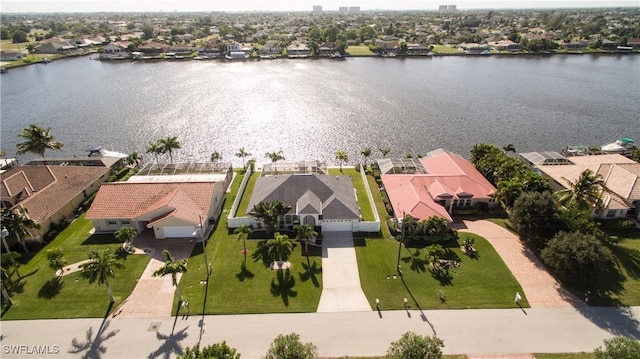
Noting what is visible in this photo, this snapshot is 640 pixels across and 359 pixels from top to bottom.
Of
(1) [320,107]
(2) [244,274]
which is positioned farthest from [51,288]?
(1) [320,107]

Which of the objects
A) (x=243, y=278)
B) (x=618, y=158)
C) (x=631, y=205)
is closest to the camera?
(x=243, y=278)

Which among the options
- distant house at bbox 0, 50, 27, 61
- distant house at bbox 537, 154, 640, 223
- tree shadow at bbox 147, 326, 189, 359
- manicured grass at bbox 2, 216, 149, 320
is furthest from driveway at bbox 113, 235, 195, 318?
distant house at bbox 0, 50, 27, 61

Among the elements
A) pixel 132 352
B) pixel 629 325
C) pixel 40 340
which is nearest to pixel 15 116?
pixel 40 340

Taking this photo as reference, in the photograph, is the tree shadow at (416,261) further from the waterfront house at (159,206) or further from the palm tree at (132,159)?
the palm tree at (132,159)

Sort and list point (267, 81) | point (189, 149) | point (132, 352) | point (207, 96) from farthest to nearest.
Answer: point (267, 81), point (207, 96), point (189, 149), point (132, 352)

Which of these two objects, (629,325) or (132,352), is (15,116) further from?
(629,325)

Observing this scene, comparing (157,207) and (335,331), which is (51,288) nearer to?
(157,207)

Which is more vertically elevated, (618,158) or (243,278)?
(618,158)
